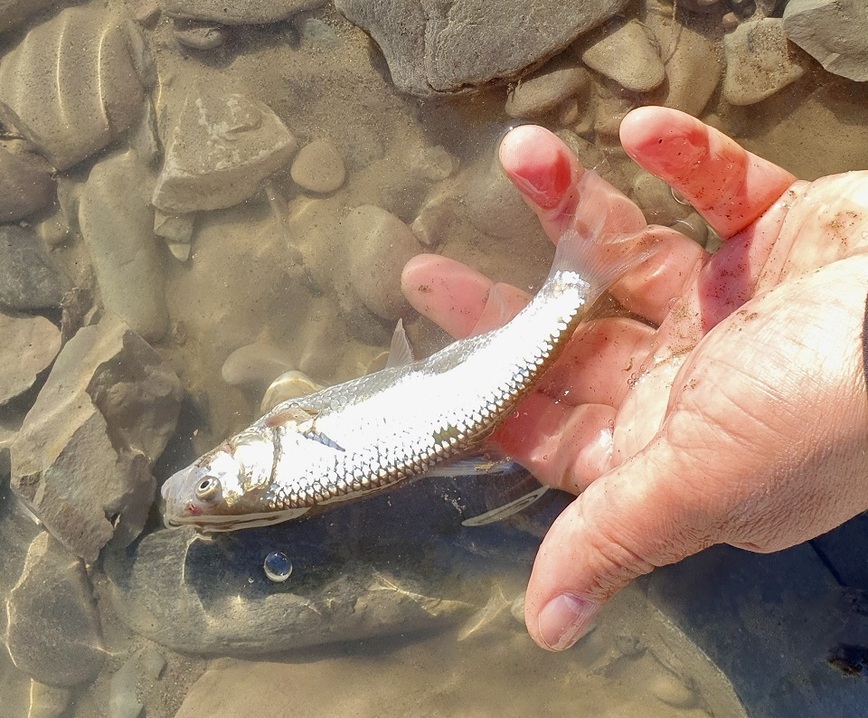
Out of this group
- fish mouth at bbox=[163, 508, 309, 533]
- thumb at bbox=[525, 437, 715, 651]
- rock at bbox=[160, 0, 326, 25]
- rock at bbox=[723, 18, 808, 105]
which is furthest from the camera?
rock at bbox=[160, 0, 326, 25]

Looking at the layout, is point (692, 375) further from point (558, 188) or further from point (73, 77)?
point (73, 77)

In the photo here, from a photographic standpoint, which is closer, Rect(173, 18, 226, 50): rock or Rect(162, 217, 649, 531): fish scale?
Rect(162, 217, 649, 531): fish scale

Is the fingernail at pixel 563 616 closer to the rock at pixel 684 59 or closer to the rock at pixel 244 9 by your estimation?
the rock at pixel 684 59

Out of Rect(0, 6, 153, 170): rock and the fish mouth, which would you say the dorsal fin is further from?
Rect(0, 6, 153, 170): rock

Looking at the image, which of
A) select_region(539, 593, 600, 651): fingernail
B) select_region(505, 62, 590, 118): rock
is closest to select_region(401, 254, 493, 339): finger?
select_region(505, 62, 590, 118): rock

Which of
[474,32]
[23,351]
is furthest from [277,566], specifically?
[474,32]

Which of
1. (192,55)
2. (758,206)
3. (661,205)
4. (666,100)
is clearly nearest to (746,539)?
(758,206)

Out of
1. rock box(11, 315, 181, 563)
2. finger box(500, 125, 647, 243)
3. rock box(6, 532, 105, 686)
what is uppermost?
finger box(500, 125, 647, 243)
